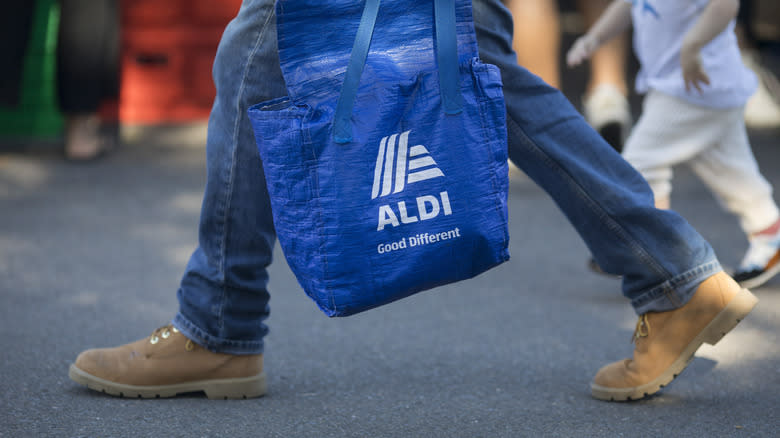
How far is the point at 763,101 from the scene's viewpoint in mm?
6598

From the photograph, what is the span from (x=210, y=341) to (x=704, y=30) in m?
1.35

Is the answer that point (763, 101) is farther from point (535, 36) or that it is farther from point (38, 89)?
point (38, 89)

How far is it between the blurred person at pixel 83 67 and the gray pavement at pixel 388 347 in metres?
1.04

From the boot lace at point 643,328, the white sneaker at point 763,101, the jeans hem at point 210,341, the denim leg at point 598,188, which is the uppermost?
the denim leg at point 598,188

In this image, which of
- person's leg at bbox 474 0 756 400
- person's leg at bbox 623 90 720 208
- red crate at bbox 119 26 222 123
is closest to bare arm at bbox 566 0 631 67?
person's leg at bbox 623 90 720 208

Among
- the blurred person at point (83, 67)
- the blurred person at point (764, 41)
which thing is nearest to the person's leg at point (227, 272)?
the blurred person at point (83, 67)

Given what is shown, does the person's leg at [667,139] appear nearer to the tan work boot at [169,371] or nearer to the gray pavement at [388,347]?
the gray pavement at [388,347]

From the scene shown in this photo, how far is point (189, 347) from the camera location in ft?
6.60

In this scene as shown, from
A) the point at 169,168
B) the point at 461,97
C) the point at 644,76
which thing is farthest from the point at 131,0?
the point at 461,97

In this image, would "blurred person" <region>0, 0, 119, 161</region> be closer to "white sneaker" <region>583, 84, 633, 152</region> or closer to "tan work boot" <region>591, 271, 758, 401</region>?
"white sneaker" <region>583, 84, 633, 152</region>

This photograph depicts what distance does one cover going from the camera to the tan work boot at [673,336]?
188 cm

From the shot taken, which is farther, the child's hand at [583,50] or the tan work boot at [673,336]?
the child's hand at [583,50]

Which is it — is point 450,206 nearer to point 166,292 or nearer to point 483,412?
point 483,412

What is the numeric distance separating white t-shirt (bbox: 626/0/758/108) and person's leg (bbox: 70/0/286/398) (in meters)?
1.28
